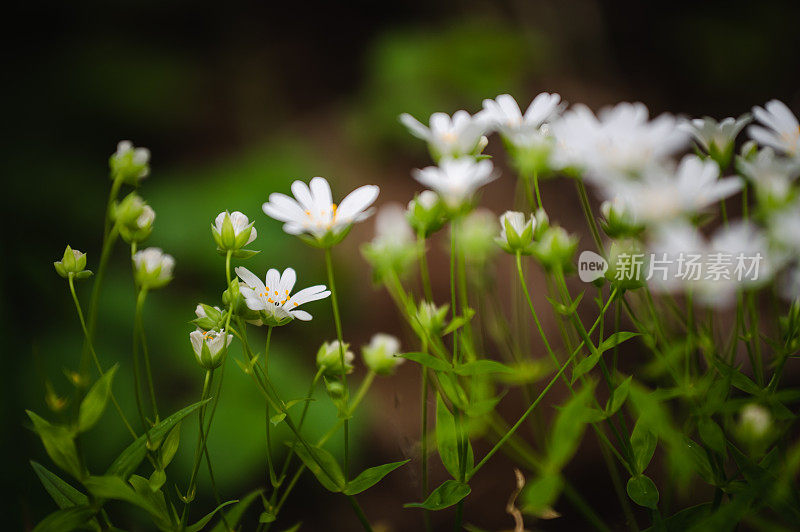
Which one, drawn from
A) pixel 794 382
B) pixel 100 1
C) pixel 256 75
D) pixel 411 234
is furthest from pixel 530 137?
pixel 256 75

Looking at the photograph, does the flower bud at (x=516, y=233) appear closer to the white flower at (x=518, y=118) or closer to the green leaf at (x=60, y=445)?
the white flower at (x=518, y=118)

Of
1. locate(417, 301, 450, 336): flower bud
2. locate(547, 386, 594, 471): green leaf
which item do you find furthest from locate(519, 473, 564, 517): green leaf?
locate(417, 301, 450, 336): flower bud

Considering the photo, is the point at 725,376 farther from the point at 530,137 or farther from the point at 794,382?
the point at 794,382

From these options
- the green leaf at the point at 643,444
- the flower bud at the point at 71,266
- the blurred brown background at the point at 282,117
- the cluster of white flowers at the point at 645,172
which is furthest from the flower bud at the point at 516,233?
the blurred brown background at the point at 282,117

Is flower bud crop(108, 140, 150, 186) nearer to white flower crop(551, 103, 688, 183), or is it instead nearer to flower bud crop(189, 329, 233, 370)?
flower bud crop(189, 329, 233, 370)

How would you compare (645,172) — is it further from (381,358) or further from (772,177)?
(381,358)

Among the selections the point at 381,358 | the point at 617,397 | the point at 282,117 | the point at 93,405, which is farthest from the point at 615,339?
the point at 282,117
